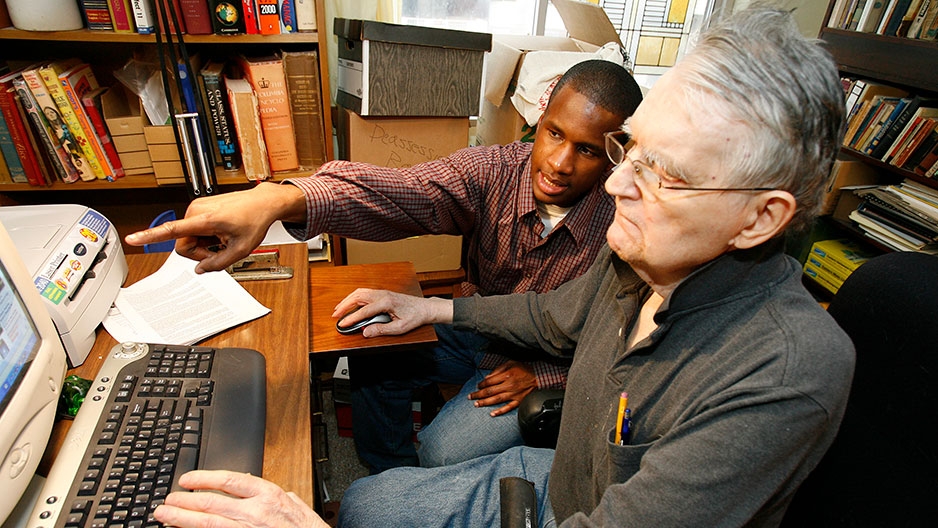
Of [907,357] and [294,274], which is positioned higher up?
[907,357]

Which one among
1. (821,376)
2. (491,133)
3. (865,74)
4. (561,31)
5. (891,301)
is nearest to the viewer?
(821,376)

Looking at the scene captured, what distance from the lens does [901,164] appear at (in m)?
1.85

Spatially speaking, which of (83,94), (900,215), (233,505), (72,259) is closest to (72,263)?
(72,259)

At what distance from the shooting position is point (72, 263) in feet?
3.01

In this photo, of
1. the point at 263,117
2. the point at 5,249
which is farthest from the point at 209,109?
the point at 5,249

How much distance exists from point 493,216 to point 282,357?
650 millimetres

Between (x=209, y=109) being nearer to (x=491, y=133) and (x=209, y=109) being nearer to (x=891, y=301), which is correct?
(x=491, y=133)

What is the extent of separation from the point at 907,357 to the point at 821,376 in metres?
0.16

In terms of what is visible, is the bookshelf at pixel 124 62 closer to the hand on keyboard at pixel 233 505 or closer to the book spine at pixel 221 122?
the book spine at pixel 221 122

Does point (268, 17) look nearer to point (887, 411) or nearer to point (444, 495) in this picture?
point (444, 495)

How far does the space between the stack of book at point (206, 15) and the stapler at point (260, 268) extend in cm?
89

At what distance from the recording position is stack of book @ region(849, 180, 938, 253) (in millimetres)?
1764

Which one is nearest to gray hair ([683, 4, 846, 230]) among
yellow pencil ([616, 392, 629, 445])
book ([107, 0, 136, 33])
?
yellow pencil ([616, 392, 629, 445])

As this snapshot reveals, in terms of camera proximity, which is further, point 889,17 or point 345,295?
point 889,17
